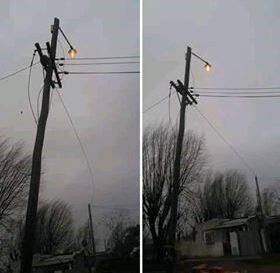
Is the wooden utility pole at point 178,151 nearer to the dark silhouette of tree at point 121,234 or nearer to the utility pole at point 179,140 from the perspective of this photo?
the utility pole at point 179,140

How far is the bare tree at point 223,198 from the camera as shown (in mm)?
3020

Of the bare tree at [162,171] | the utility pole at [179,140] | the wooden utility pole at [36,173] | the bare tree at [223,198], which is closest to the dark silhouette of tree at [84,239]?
the wooden utility pole at [36,173]

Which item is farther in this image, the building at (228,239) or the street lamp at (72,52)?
the street lamp at (72,52)


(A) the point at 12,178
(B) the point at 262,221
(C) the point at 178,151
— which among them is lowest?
(B) the point at 262,221

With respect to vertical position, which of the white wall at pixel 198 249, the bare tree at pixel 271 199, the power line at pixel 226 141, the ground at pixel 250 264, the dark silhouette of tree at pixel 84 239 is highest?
the power line at pixel 226 141

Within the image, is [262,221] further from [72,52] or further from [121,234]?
[72,52]

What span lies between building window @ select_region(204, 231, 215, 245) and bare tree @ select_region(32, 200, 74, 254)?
2.63 feet

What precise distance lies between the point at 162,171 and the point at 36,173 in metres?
0.77

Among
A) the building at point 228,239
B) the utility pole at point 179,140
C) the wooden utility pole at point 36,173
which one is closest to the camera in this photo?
the wooden utility pole at point 36,173

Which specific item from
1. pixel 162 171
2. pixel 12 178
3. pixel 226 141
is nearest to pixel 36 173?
pixel 12 178

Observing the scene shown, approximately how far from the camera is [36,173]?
295 centimetres

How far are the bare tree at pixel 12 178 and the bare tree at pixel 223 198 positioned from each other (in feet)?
3.35

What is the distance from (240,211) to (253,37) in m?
1.11

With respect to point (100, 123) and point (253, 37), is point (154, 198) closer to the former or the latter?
point (100, 123)
